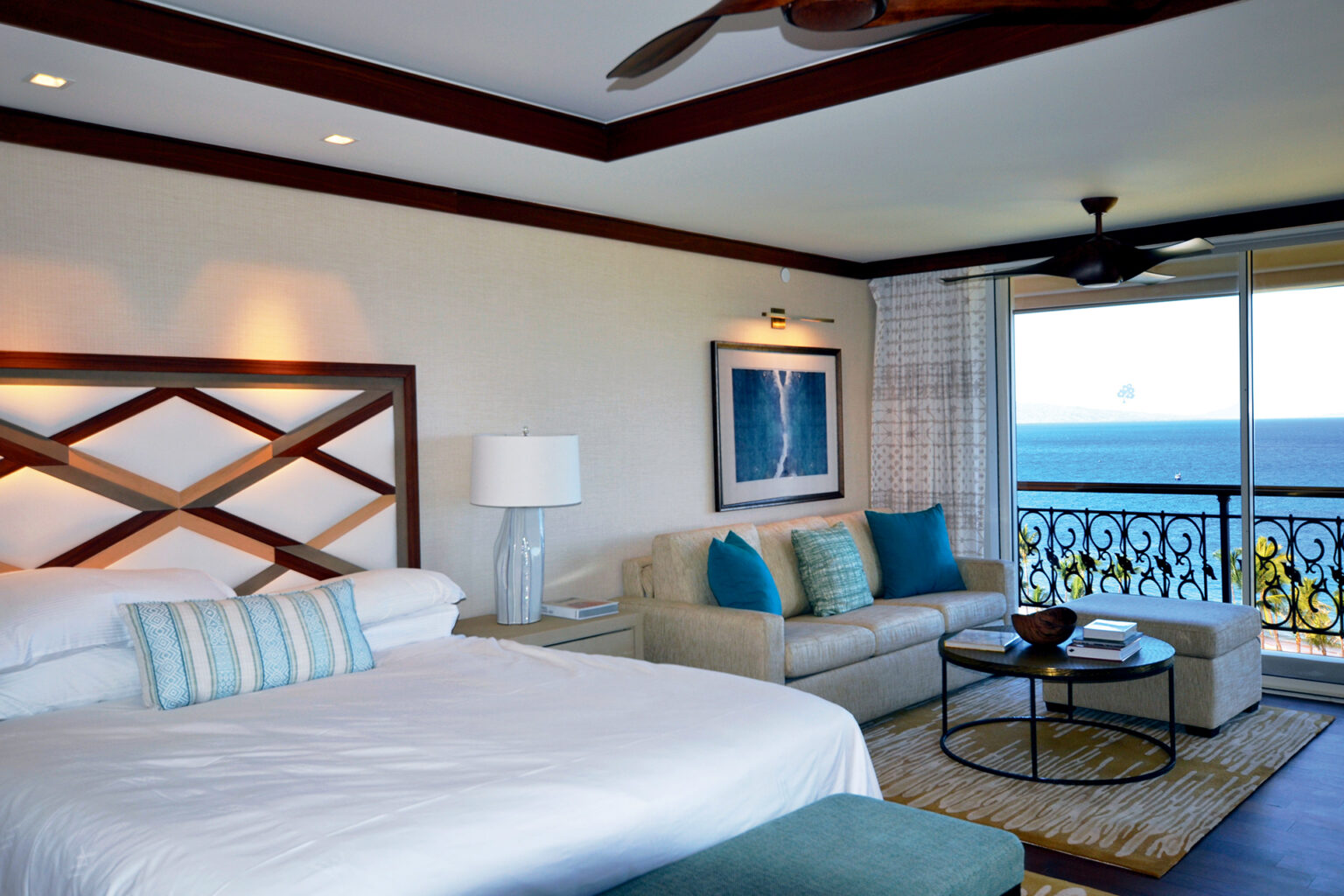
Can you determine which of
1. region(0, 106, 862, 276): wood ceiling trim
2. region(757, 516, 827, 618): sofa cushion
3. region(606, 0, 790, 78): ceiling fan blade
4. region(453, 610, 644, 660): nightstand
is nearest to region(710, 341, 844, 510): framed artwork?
region(757, 516, 827, 618): sofa cushion

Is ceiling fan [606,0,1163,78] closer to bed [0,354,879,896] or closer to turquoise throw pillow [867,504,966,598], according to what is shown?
bed [0,354,879,896]

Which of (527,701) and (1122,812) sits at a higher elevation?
(527,701)

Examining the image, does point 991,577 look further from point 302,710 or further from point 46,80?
point 46,80

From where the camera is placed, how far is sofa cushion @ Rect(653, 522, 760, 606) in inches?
191

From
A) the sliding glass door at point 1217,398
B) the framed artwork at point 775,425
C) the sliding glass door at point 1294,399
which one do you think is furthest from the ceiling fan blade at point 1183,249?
the framed artwork at point 775,425

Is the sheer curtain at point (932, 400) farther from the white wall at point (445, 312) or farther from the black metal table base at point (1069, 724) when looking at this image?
the black metal table base at point (1069, 724)

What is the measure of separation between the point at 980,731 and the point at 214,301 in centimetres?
371

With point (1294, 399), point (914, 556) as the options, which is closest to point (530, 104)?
point (914, 556)

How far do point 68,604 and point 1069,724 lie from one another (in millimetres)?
4102

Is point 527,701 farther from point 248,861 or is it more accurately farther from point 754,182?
point 754,182

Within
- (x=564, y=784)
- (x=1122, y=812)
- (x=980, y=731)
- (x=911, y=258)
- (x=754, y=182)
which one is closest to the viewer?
(x=564, y=784)

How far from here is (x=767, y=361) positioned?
19.7 feet

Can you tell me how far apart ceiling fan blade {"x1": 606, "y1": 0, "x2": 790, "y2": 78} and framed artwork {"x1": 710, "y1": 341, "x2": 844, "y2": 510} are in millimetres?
3490

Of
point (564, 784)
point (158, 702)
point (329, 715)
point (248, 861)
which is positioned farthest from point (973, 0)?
point (158, 702)
